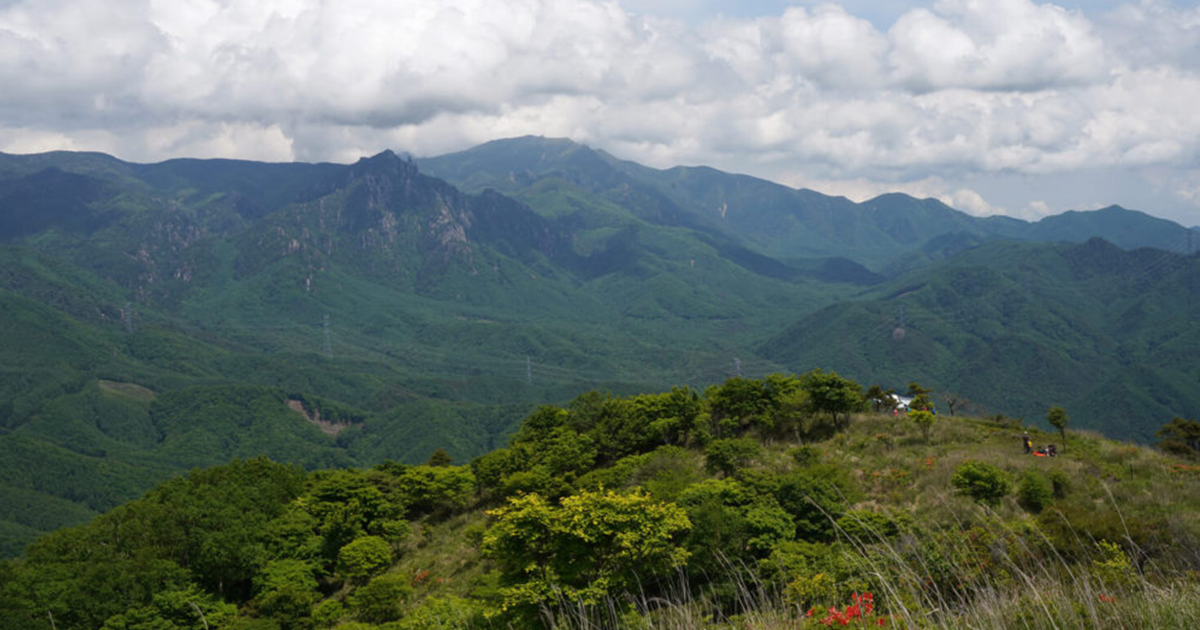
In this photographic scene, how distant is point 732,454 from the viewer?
43.2 metres

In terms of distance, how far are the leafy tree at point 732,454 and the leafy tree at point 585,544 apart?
16.8 meters

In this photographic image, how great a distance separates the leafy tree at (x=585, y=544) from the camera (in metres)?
25.5

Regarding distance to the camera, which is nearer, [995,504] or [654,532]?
[654,532]

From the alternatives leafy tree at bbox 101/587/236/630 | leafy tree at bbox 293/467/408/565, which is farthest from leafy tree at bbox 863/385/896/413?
leafy tree at bbox 101/587/236/630

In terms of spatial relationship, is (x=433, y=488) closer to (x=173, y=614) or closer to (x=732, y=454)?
(x=173, y=614)

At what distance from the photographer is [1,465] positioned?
192500 mm

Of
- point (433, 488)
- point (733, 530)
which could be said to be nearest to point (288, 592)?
point (433, 488)

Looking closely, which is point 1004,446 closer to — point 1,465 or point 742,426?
point 742,426

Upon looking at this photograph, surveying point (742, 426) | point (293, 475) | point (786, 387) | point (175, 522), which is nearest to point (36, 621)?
point (175, 522)

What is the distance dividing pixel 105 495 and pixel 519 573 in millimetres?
209693

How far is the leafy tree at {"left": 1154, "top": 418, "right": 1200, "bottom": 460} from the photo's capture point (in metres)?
41.8

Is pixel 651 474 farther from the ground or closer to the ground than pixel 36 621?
farther from the ground

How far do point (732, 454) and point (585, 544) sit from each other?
19280 millimetres

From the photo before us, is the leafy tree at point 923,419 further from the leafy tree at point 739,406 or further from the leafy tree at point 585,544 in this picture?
the leafy tree at point 585,544
